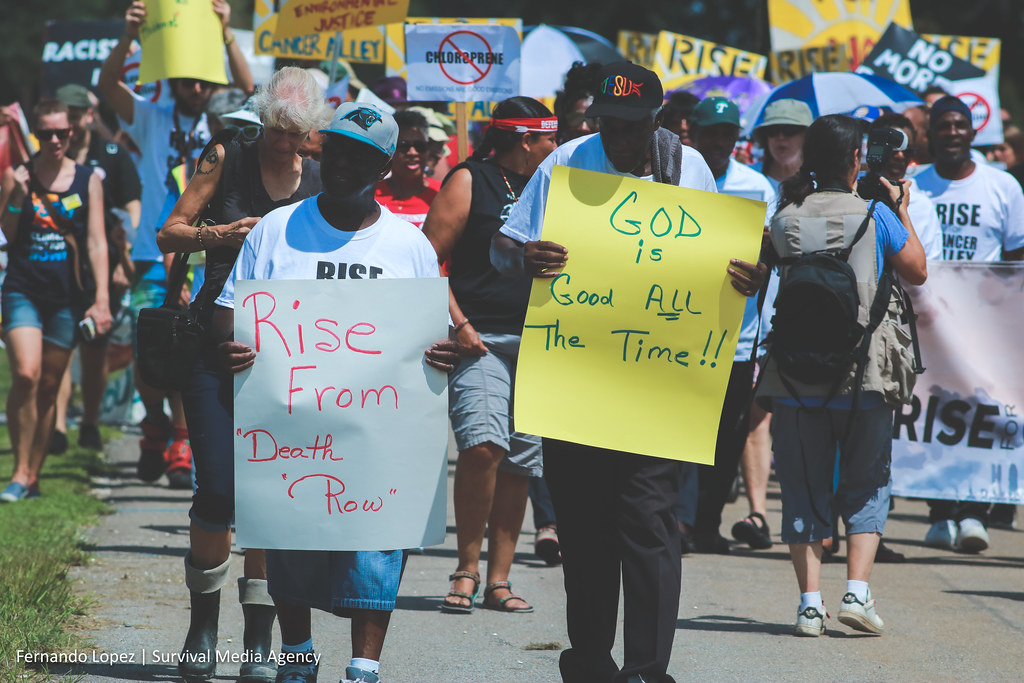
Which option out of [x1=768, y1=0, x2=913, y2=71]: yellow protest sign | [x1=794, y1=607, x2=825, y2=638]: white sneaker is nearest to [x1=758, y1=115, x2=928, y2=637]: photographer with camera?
[x1=794, y1=607, x2=825, y2=638]: white sneaker

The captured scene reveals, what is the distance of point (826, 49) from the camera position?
589 inches

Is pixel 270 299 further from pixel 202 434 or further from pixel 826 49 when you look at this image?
pixel 826 49

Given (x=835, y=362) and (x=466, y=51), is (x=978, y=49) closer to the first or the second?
(x=466, y=51)

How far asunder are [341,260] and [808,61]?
40.1ft

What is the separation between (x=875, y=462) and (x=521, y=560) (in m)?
2.15

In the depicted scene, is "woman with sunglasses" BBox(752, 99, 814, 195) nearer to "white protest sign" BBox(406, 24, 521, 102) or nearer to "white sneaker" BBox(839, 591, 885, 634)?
"white protest sign" BBox(406, 24, 521, 102)

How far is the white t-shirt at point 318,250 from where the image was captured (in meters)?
4.37

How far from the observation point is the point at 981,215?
819cm

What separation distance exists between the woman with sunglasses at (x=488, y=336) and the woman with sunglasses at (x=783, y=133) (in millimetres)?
2475

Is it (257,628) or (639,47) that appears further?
(639,47)

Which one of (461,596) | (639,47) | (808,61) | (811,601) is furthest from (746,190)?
(639,47)

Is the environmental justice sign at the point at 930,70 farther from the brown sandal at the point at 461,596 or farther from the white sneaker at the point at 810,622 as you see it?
the brown sandal at the point at 461,596

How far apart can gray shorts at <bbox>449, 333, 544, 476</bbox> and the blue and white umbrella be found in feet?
15.5

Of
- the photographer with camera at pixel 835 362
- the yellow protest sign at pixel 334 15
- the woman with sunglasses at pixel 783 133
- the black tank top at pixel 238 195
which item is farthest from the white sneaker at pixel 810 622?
the yellow protest sign at pixel 334 15
